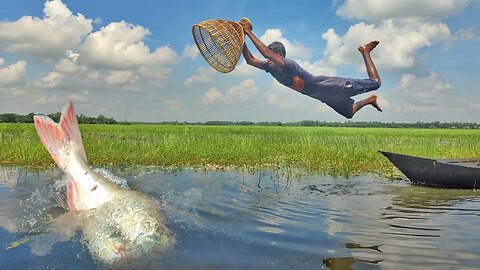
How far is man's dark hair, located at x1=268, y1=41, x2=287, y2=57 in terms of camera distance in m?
5.34

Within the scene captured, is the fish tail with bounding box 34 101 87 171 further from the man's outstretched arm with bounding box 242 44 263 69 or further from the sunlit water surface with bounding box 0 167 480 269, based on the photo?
the man's outstretched arm with bounding box 242 44 263 69

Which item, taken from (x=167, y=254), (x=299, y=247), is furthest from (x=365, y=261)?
(x=167, y=254)

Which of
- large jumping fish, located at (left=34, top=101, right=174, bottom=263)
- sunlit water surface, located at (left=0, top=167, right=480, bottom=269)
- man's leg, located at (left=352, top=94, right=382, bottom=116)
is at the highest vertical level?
man's leg, located at (left=352, top=94, right=382, bottom=116)

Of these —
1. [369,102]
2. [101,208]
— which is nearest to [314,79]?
[369,102]

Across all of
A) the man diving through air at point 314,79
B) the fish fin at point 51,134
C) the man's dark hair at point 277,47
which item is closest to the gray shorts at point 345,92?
the man diving through air at point 314,79

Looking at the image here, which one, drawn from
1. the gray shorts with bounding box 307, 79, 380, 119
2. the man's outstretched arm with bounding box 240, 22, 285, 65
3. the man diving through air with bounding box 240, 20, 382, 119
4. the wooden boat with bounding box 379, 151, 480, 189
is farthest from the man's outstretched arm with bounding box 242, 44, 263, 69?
the wooden boat with bounding box 379, 151, 480, 189

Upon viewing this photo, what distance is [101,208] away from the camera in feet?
15.1

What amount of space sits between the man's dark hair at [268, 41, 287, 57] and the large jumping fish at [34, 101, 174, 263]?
231 cm

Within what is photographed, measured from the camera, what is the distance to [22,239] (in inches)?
183

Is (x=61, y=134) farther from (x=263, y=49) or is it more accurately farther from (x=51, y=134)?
(x=263, y=49)

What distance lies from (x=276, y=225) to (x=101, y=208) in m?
2.05

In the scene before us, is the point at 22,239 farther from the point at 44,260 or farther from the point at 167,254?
the point at 167,254

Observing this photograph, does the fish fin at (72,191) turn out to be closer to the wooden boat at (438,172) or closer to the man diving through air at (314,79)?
the man diving through air at (314,79)

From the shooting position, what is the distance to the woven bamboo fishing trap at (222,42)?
510cm
